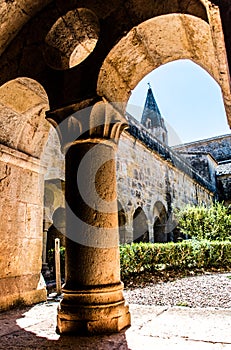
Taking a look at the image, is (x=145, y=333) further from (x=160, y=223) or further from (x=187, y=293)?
(x=160, y=223)

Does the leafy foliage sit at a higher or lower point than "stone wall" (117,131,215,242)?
lower

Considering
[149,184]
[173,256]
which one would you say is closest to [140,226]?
[149,184]

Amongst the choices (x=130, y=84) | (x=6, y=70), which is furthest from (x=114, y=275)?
(x=6, y=70)

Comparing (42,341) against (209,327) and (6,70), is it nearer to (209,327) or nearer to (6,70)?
(209,327)

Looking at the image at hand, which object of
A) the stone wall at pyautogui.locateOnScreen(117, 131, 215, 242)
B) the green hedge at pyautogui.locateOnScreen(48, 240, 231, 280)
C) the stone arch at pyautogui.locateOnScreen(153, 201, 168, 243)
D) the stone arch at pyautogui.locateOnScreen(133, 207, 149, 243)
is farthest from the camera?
the stone arch at pyautogui.locateOnScreen(153, 201, 168, 243)

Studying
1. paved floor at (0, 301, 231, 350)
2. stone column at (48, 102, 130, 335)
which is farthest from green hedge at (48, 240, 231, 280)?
stone column at (48, 102, 130, 335)

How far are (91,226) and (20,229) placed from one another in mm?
1372

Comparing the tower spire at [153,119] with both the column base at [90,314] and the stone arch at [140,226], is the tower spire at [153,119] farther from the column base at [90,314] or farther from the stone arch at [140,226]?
the column base at [90,314]

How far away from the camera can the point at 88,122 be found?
7.31 feet

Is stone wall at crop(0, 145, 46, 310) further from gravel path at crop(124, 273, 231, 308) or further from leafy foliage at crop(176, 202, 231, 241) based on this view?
leafy foliage at crop(176, 202, 231, 241)

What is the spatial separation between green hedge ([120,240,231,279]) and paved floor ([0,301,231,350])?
12.6ft

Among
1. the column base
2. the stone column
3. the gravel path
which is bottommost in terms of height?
the gravel path

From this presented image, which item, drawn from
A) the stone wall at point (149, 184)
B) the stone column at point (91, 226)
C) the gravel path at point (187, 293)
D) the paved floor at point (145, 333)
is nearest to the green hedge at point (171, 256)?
the gravel path at point (187, 293)

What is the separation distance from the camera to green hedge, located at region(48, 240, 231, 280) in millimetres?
6352
